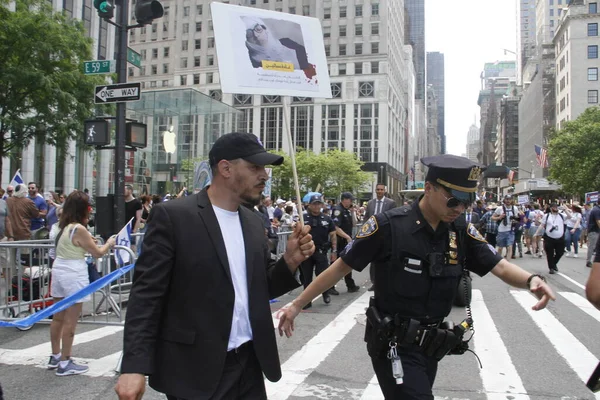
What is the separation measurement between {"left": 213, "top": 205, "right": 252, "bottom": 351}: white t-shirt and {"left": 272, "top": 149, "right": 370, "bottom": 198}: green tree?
63860mm

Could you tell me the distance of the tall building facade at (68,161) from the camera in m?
34.4

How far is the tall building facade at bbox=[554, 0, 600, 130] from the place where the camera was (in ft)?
235

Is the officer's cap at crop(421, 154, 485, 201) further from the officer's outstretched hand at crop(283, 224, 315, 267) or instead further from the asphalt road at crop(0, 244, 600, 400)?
the asphalt road at crop(0, 244, 600, 400)

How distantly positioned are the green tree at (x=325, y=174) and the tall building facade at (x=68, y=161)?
28.2 metres

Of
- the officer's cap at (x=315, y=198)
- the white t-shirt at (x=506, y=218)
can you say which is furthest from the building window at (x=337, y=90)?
the officer's cap at (x=315, y=198)

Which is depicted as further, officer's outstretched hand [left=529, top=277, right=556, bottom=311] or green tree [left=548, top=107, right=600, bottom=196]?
green tree [left=548, top=107, right=600, bottom=196]

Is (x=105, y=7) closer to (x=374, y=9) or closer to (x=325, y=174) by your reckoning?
(x=325, y=174)

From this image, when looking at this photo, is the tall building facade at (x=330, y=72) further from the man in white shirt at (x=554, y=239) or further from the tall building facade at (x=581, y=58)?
the man in white shirt at (x=554, y=239)

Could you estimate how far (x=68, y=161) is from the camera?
129 ft

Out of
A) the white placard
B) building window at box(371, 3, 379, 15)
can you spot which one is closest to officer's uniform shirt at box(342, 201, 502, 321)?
the white placard

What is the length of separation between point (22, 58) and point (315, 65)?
1819 centimetres

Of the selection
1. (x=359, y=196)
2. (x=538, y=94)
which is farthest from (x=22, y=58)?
(x=538, y=94)

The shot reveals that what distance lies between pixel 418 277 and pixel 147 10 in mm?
6975

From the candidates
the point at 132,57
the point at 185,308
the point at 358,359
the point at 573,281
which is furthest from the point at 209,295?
the point at 573,281
